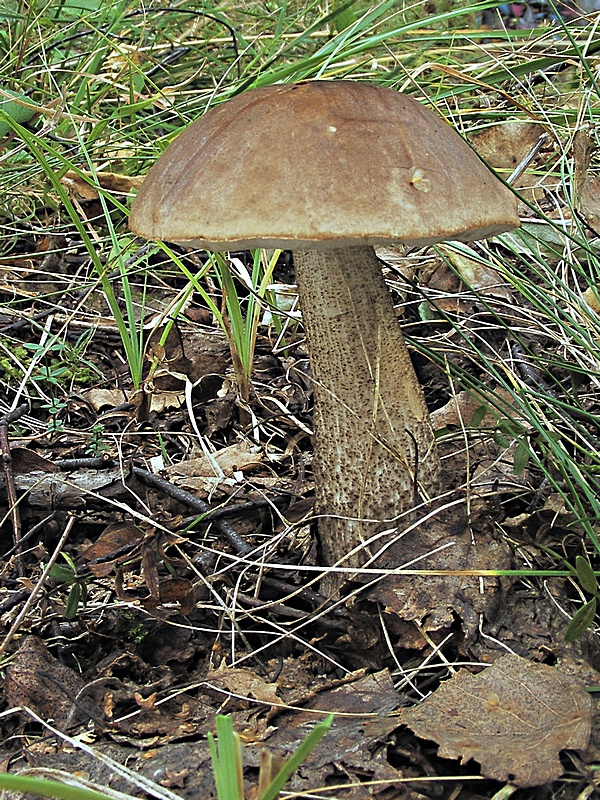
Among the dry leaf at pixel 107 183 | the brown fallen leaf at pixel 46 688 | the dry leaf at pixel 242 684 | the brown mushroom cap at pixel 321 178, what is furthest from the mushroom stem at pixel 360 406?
the dry leaf at pixel 107 183

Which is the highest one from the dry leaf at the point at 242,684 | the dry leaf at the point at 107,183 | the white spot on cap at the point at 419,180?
the white spot on cap at the point at 419,180

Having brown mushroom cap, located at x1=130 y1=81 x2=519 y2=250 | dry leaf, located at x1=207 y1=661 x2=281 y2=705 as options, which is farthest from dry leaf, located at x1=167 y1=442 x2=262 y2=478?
brown mushroom cap, located at x1=130 y1=81 x2=519 y2=250

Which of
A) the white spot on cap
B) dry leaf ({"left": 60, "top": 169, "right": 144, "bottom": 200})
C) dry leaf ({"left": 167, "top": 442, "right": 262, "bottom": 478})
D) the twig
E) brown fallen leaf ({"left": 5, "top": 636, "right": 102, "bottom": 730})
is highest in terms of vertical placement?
the white spot on cap

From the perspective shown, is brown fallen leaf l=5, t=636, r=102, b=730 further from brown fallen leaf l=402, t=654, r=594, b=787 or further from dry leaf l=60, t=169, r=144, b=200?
dry leaf l=60, t=169, r=144, b=200

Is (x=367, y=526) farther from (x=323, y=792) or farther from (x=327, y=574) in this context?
(x=323, y=792)

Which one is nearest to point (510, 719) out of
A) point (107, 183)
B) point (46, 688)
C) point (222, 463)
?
point (46, 688)

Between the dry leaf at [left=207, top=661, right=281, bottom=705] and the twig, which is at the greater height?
the twig

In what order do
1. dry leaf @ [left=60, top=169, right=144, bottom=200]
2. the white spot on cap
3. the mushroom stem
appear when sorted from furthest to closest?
dry leaf @ [left=60, top=169, right=144, bottom=200], the mushroom stem, the white spot on cap

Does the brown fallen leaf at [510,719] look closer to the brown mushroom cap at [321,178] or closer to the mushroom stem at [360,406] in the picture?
the mushroom stem at [360,406]
